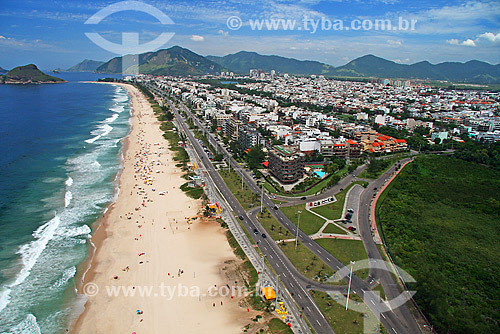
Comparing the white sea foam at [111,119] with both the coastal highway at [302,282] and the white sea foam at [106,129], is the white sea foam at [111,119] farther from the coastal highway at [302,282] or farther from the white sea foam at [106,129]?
the coastal highway at [302,282]

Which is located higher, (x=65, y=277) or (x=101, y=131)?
(x=101, y=131)

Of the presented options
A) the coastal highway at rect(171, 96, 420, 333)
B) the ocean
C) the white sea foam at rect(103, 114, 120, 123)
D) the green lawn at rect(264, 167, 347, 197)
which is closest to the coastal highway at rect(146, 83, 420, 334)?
the coastal highway at rect(171, 96, 420, 333)

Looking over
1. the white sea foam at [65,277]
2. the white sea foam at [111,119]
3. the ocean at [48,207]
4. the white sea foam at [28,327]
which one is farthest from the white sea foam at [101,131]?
the white sea foam at [28,327]

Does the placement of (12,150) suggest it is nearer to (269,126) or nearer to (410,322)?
(269,126)

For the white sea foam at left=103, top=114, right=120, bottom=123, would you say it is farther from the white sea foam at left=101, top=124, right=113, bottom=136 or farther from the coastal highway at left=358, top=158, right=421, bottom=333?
the coastal highway at left=358, top=158, right=421, bottom=333

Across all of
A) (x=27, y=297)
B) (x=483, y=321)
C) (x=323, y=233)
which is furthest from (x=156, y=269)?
(x=483, y=321)

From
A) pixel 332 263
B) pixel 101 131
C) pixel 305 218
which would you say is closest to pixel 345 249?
pixel 332 263

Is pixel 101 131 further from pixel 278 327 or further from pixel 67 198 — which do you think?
pixel 278 327
